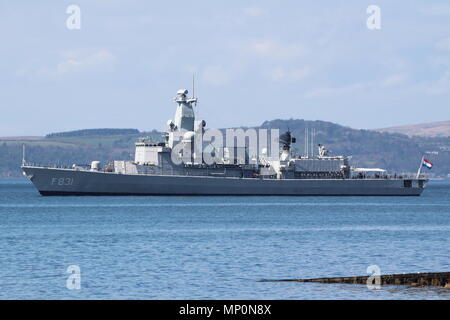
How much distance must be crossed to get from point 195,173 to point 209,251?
52.1 meters

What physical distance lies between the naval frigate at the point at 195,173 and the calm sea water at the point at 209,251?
16.7m

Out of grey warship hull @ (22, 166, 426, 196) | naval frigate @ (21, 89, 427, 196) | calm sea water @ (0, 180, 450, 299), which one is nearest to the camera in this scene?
calm sea water @ (0, 180, 450, 299)

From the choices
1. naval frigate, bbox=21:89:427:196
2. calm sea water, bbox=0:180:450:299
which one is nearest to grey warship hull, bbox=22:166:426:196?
naval frigate, bbox=21:89:427:196

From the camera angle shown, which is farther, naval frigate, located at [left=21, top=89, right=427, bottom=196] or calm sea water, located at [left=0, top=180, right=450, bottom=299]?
naval frigate, located at [left=21, top=89, right=427, bottom=196]

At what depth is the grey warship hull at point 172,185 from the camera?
8731 cm

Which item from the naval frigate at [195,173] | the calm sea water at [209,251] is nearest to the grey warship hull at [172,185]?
the naval frigate at [195,173]

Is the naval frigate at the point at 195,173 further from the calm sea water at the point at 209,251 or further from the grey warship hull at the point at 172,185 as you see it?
the calm sea water at the point at 209,251

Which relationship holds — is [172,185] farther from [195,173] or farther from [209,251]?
[209,251]

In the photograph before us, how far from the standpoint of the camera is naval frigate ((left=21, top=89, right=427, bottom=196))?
8806 centimetres

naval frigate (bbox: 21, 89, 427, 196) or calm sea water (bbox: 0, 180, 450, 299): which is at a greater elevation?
naval frigate (bbox: 21, 89, 427, 196)

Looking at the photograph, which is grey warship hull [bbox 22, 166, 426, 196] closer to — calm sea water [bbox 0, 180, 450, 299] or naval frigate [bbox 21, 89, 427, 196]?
naval frigate [bbox 21, 89, 427, 196]

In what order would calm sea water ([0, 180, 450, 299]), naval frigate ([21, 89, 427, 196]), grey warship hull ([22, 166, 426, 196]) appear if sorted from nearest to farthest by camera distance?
calm sea water ([0, 180, 450, 299]) → grey warship hull ([22, 166, 426, 196]) → naval frigate ([21, 89, 427, 196])

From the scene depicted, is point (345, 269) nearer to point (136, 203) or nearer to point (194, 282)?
point (194, 282)

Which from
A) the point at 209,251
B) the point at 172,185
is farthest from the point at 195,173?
the point at 209,251
